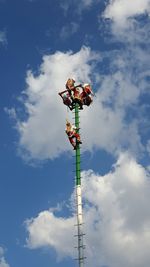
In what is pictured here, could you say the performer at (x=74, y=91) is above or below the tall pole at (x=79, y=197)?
above

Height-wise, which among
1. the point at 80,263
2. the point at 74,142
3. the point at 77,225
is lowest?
the point at 80,263

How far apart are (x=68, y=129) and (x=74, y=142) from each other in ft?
7.50

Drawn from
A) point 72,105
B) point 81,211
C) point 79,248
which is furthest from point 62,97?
point 79,248

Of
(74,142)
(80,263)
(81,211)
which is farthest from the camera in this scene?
(74,142)

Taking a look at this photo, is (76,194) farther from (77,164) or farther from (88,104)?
(88,104)

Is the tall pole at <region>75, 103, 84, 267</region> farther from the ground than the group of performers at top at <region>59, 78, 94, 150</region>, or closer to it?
closer to it

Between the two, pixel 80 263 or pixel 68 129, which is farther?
pixel 68 129

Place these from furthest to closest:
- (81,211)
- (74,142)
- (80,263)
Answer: (74,142), (81,211), (80,263)

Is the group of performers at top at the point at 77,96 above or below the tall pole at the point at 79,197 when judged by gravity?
above

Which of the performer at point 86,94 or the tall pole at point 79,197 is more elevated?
the performer at point 86,94

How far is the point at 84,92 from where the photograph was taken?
94250mm

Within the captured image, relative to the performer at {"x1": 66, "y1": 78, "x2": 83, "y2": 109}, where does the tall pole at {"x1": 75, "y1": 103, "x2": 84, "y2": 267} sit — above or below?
below

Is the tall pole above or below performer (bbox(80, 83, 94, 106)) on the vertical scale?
below

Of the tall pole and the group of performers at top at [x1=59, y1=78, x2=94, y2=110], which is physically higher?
the group of performers at top at [x1=59, y1=78, x2=94, y2=110]
